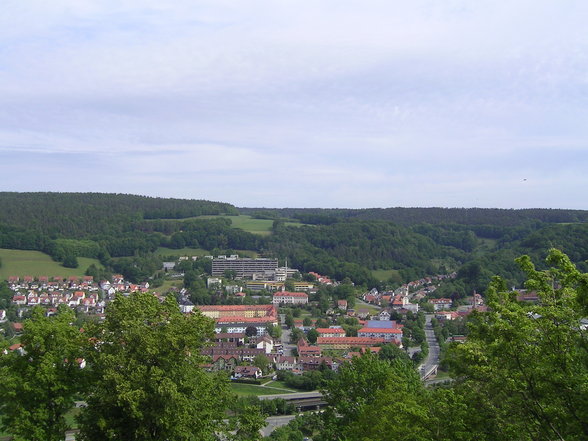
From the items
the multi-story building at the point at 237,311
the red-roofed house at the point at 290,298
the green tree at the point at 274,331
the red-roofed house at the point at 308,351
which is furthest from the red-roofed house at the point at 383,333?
the red-roofed house at the point at 290,298

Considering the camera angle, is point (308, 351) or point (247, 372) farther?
point (308, 351)

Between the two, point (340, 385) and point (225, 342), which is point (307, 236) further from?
point (340, 385)

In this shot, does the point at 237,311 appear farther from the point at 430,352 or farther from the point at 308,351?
the point at 430,352

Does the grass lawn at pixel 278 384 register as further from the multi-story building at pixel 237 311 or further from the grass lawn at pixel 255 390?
the multi-story building at pixel 237 311

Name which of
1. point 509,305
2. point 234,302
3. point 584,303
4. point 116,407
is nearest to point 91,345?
point 116,407

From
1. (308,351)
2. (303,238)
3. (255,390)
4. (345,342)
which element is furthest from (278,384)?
(303,238)

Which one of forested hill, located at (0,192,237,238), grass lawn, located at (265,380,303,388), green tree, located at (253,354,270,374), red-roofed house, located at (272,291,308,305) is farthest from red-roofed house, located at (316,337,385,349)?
forested hill, located at (0,192,237,238)
